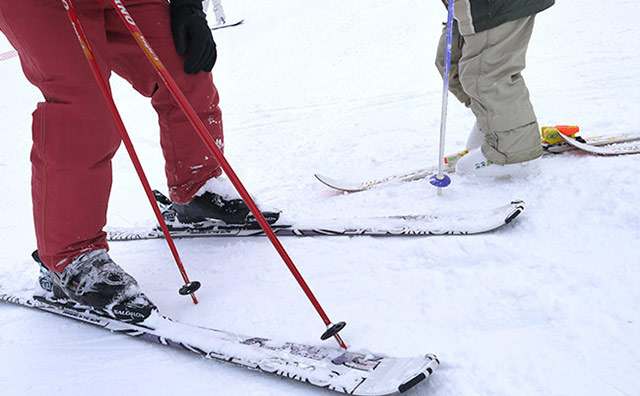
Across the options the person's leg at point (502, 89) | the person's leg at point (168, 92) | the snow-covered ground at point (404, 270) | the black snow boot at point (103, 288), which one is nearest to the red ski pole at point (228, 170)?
the snow-covered ground at point (404, 270)

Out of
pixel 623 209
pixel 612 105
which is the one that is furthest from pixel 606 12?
pixel 623 209

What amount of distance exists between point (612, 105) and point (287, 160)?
7.70ft

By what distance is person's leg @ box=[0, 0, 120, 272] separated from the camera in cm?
148

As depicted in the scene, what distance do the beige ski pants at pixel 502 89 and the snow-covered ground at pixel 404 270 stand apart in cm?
19

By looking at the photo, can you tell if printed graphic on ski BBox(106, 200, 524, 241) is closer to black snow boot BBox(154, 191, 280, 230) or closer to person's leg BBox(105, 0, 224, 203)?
black snow boot BBox(154, 191, 280, 230)

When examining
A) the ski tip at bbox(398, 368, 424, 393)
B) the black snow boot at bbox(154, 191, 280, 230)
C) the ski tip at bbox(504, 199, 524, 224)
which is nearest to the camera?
the ski tip at bbox(398, 368, 424, 393)

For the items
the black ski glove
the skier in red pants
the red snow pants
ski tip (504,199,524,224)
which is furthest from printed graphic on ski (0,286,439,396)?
the black ski glove

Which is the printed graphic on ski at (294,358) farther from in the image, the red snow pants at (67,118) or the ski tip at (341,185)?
the ski tip at (341,185)

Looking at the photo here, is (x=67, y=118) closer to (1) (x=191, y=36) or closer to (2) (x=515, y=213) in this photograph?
(1) (x=191, y=36)

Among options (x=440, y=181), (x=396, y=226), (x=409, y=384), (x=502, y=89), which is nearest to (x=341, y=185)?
(x=440, y=181)

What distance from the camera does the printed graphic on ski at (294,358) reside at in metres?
1.15

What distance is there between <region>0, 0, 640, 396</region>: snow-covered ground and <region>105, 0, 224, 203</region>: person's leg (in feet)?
1.20

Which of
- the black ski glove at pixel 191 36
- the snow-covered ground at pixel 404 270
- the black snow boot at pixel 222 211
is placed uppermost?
the black ski glove at pixel 191 36

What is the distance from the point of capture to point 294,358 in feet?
4.32
